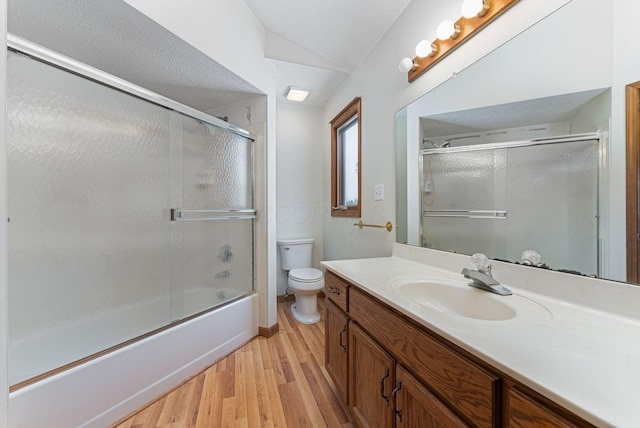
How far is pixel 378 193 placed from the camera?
1940 millimetres

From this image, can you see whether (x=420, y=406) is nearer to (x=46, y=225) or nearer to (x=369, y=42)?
(x=46, y=225)

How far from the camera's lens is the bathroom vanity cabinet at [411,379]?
0.50m

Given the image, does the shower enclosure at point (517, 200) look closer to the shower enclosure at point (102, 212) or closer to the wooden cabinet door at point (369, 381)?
the wooden cabinet door at point (369, 381)

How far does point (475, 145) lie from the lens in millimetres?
1188

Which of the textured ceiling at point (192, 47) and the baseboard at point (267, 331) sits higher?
the textured ceiling at point (192, 47)

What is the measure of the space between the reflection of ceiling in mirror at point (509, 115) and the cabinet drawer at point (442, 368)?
0.87 metres

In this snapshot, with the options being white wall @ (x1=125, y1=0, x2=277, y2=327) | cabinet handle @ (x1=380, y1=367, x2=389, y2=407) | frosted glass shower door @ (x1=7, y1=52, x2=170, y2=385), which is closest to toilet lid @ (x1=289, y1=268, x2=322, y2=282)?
white wall @ (x1=125, y1=0, x2=277, y2=327)

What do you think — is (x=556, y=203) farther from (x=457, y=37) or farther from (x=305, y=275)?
(x=305, y=275)

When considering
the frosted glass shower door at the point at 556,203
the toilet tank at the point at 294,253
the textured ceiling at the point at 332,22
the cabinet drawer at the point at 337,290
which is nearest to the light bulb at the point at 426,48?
the textured ceiling at the point at 332,22

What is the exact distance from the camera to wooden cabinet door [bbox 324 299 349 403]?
1.25 meters

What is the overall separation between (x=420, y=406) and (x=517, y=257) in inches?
26.4

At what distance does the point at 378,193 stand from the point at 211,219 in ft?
4.42

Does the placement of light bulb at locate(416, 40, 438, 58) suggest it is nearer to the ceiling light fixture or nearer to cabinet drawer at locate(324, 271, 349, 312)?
cabinet drawer at locate(324, 271, 349, 312)

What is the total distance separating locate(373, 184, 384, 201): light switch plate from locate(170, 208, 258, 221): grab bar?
3.42 feet
